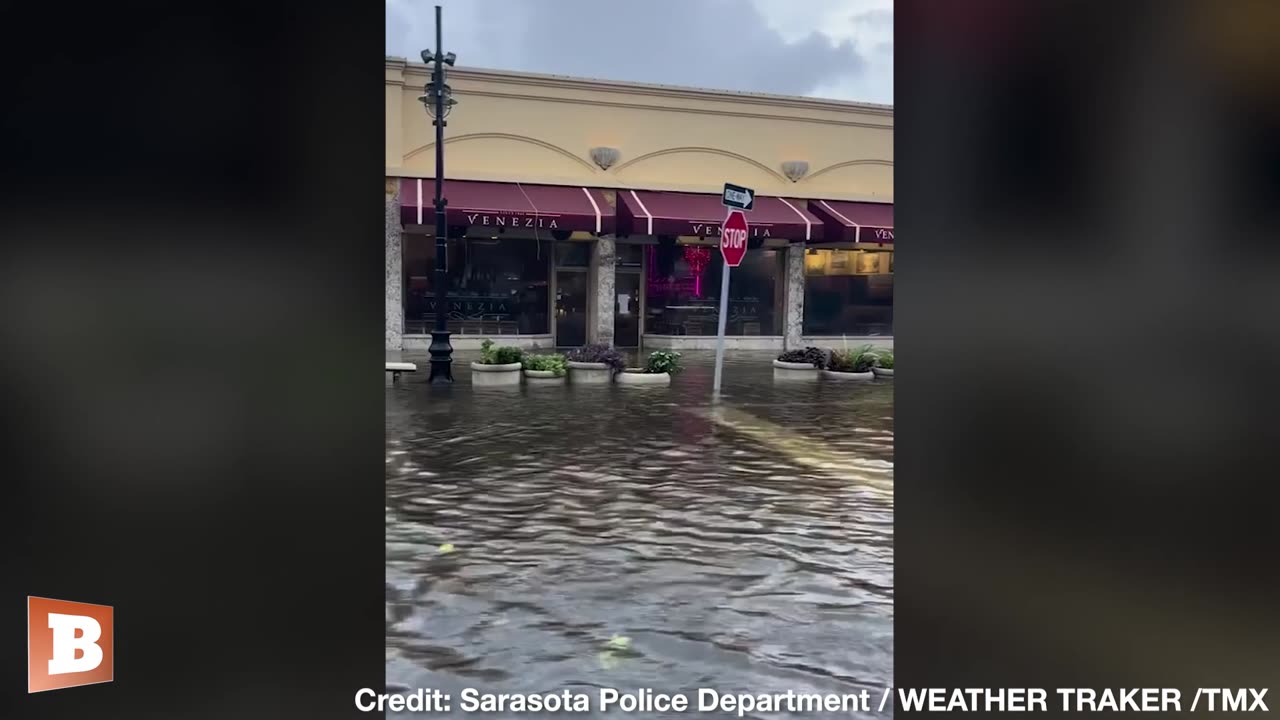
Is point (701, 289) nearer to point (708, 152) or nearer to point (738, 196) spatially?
point (708, 152)

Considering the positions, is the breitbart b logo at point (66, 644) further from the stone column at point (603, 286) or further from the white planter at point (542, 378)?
the stone column at point (603, 286)

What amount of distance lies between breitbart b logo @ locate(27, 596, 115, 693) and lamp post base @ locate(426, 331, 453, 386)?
1237cm

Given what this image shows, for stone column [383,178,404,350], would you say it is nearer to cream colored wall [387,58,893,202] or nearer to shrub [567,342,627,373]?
cream colored wall [387,58,893,202]

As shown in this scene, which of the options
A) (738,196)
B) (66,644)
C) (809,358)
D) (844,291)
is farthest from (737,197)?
(66,644)

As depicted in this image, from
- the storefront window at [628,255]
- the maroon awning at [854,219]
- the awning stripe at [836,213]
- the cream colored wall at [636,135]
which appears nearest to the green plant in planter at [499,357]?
the cream colored wall at [636,135]

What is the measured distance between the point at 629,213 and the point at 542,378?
7700 millimetres

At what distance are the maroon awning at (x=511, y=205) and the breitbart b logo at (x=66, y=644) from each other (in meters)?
17.6

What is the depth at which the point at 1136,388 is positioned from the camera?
5.51 ft

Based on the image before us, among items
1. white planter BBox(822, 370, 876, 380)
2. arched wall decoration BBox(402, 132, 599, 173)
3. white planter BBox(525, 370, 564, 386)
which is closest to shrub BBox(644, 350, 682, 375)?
white planter BBox(525, 370, 564, 386)

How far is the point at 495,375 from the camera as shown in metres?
14.0

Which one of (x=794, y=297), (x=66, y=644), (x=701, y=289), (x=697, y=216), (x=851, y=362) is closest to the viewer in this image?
(x=66, y=644)

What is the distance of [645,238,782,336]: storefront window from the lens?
77.2ft

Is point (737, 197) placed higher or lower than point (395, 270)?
higher

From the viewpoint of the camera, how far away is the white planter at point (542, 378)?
47.3 feet
